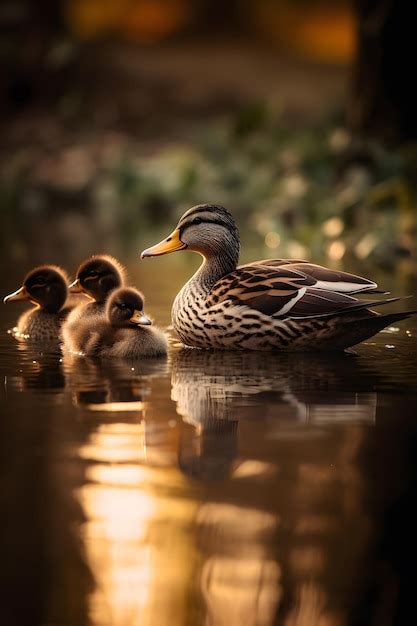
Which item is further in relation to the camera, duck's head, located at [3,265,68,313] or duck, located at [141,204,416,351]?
duck's head, located at [3,265,68,313]

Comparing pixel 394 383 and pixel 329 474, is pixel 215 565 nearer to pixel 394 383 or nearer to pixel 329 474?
pixel 329 474

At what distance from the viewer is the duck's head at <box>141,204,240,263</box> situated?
7602mm

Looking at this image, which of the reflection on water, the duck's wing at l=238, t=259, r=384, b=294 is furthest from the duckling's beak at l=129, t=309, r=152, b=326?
the duck's wing at l=238, t=259, r=384, b=294


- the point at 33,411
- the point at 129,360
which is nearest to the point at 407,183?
the point at 129,360

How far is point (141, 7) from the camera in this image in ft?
102

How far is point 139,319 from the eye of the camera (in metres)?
7.04

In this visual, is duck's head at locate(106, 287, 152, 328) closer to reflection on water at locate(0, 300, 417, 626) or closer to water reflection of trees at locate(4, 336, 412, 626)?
reflection on water at locate(0, 300, 417, 626)

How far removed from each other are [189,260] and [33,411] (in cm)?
834

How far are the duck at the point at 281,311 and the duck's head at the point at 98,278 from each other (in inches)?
25.5

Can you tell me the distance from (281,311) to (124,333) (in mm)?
888

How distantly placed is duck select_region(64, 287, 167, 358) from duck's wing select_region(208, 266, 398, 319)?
0.39 metres

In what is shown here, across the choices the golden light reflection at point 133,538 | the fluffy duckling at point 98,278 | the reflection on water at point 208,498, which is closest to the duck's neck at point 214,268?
the fluffy duckling at point 98,278

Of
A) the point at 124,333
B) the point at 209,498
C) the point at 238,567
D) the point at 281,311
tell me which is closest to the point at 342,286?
the point at 281,311

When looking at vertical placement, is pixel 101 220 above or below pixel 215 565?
above
